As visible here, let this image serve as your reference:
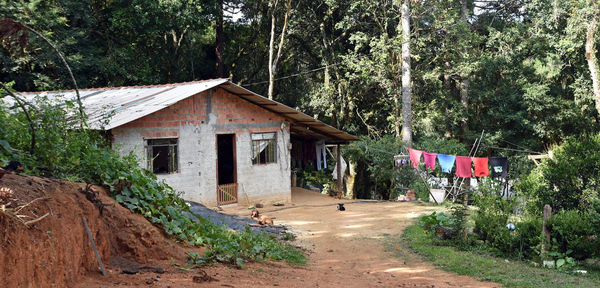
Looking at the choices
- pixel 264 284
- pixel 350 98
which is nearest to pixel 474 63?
pixel 350 98

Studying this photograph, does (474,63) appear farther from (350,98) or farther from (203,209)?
(203,209)

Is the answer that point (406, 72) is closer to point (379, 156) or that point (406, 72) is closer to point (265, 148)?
point (379, 156)

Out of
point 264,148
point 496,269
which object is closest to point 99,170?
point 496,269

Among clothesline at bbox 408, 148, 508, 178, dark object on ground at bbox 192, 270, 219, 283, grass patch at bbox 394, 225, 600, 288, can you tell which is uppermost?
clothesline at bbox 408, 148, 508, 178

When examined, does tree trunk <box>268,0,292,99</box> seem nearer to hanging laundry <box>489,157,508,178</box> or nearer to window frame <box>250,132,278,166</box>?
window frame <box>250,132,278,166</box>

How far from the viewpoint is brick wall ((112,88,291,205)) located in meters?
14.8

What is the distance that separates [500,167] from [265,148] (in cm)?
802

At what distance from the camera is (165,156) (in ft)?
50.2

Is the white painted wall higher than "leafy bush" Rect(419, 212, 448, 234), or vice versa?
the white painted wall

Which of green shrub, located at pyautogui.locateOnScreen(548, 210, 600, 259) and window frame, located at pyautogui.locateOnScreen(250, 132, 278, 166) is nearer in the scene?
green shrub, located at pyautogui.locateOnScreen(548, 210, 600, 259)

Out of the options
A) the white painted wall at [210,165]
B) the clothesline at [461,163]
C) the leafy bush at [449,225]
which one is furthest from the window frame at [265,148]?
the leafy bush at [449,225]

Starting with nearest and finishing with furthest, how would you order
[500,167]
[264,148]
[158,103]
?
[158,103]
[264,148]
[500,167]

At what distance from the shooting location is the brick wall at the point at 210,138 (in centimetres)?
1482

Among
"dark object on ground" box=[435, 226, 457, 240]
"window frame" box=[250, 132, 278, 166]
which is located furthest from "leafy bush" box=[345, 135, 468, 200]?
"dark object on ground" box=[435, 226, 457, 240]
